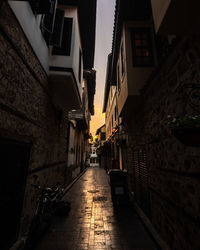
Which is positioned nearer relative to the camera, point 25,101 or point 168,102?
point 168,102

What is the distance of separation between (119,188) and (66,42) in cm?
690

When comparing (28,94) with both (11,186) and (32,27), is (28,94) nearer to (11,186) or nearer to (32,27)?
(32,27)

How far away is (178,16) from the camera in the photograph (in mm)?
2035

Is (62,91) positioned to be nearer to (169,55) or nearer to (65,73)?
(65,73)

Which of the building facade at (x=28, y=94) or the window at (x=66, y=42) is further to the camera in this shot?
the window at (x=66, y=42)

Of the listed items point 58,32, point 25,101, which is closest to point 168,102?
point 25,101

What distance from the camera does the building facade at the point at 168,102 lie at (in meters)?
2.09

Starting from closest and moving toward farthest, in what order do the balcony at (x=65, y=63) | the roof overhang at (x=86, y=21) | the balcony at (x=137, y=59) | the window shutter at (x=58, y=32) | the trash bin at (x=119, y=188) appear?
the window shutter at (x=58, y=32)
the balcony at (x=65, y=63)
the balcony at (x=137, y=59)
the trash bin at (x=119, y=188)
the roof overhang at (x=86, y=21)

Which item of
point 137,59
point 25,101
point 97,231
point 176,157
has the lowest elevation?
point 97,231

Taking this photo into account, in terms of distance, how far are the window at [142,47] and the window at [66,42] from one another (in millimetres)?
2763

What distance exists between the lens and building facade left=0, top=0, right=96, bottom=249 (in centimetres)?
264

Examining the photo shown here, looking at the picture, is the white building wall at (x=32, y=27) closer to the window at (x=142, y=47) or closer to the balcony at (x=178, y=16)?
the balcony at (x=178, y=16)

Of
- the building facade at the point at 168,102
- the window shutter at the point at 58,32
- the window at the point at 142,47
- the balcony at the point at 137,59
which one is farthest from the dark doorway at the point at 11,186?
the window at the point at 142,47

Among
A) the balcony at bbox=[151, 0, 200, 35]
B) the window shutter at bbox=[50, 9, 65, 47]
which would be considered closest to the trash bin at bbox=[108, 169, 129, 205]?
the balcony at bbox=[151, 0, 200, 35]
